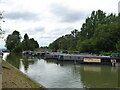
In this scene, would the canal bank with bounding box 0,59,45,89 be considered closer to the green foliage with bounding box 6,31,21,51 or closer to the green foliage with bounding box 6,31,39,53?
the green foliage with bounding box 6,31,39,53

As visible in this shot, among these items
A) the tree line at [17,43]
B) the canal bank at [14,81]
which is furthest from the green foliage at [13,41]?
the canal bank at [14,81]

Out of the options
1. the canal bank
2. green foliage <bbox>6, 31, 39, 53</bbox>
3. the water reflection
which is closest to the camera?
the canal bank

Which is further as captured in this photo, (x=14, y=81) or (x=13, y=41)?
(x=13, y=41)

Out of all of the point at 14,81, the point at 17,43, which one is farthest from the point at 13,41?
the point at 14,81

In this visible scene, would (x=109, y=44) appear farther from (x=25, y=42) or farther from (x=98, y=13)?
(x=25, y=42)

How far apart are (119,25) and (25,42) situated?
88.7 m

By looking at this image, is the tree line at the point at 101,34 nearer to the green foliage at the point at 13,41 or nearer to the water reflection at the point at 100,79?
the water reflection at the point at 100,79

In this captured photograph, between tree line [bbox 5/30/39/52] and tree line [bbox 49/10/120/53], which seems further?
tree line [bbox 5/30/39/52]

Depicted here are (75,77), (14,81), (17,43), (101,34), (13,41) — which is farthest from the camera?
(13,41)

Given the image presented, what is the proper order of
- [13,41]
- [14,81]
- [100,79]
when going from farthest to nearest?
1. [13,41]
2. [100,79]
3. [14,81]

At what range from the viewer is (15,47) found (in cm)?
14138

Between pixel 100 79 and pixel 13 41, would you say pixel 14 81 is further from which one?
pixel 13 41

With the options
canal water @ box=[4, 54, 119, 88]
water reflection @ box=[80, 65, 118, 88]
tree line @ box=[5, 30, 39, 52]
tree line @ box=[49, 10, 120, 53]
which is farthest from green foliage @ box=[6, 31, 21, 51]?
water reflection @ box=[80, 65, 118, 88]

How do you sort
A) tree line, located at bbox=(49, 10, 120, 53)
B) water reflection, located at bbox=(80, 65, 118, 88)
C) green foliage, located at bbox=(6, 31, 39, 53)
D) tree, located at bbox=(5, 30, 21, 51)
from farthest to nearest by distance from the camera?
tree, located at bbox=(5, 30, 21, 51)
green foliage, located at bbox=(6, 31, 39, 53)
tree line, located at bbox=(49, 10, 120, 53)
water reflection, located at bbox=(80, 65, 118, 88)
